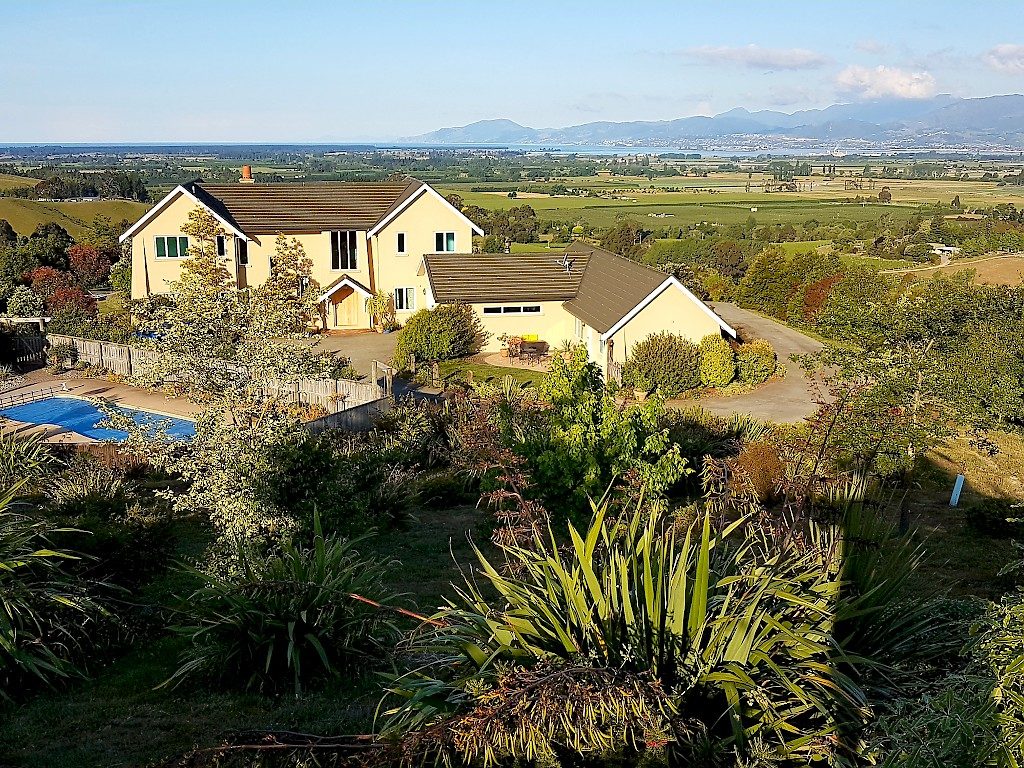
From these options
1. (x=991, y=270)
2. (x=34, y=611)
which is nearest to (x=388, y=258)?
(x=34, y=611)

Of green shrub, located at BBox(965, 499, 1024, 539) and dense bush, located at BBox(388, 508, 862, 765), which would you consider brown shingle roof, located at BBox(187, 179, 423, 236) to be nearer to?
green shrub, located at BBox(965, 499, 1024, 539)

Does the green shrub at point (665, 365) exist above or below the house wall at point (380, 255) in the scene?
below

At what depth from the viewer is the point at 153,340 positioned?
34.2ft

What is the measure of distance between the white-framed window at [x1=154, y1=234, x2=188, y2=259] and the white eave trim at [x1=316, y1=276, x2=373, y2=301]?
20.6 feet

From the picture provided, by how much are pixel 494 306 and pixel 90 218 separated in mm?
71179

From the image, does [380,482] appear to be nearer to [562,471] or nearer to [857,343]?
[562,471]

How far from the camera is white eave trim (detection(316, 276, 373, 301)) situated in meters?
38.7

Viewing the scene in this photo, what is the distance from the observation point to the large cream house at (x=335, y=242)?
3825 centimetres

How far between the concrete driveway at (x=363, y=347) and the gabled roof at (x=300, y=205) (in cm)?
486

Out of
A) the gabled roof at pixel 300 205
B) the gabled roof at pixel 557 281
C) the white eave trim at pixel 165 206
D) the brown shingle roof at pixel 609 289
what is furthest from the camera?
the gabled roof at pixel 300 205

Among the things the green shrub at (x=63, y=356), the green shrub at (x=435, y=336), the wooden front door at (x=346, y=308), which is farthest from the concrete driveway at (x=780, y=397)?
the green shrub at (x=63, y=356)

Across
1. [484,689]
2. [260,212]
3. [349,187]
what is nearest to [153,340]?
[484,689]

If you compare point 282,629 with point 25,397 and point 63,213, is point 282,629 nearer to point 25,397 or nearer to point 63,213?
point 25,397

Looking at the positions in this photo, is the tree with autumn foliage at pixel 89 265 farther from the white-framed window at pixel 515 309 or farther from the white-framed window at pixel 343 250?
the white-framed window at pixel 515 309
